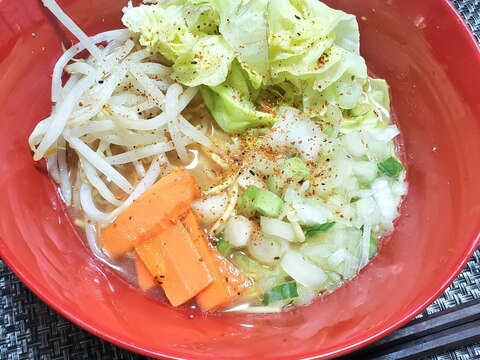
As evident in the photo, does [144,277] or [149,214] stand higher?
[149,214]

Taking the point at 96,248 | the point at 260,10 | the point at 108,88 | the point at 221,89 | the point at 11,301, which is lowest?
the point at 11,301

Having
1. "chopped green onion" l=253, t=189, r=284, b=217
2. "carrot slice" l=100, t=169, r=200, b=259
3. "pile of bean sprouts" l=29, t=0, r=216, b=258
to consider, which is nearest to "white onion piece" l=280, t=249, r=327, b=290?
"chopped green onion" l=253, t=189, r=284, b=217

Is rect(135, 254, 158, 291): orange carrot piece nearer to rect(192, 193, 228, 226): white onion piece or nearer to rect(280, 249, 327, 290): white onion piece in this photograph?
rect(192, 193, 228, 226): white onion piece

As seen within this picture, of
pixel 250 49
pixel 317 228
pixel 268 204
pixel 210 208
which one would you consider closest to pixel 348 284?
pixel 317 228

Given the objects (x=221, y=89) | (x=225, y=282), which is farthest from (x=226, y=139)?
(x=225, y=282)

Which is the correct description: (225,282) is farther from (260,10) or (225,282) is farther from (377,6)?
(377,6)

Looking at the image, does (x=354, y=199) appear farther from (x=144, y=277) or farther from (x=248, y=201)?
(x=144, y=277)

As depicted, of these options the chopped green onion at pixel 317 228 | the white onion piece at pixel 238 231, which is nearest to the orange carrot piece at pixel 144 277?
the white onion piece at pixel 238 231
